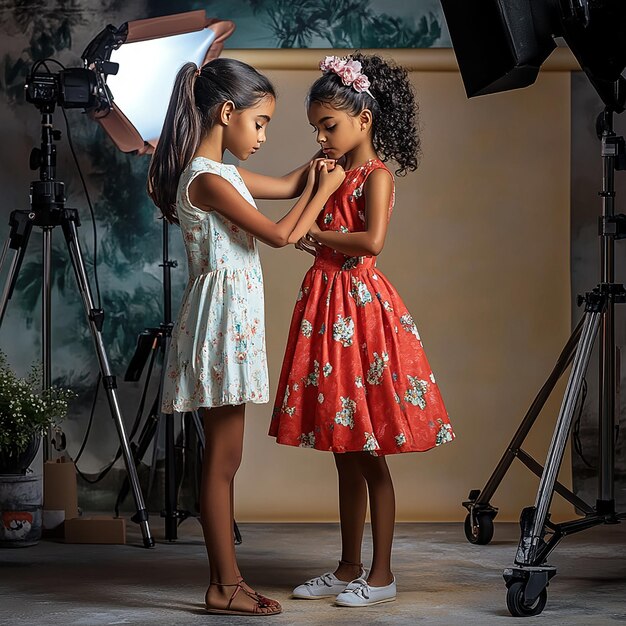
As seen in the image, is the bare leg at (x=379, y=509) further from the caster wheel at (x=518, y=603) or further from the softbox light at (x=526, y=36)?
the softbox light at (x=526, y=36)

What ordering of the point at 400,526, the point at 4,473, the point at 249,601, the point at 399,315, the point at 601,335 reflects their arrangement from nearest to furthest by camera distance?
the point at 249,601 < the point at 399,315 < the point at 601,335 < the point at 4,473 < the point at 400,526

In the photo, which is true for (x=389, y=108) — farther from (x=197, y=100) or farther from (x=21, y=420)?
(x=21, y=420)

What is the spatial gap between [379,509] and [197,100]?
114 centimetres

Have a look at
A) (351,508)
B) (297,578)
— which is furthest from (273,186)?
(297,578)

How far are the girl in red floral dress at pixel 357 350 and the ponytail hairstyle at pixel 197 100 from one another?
0.70ft

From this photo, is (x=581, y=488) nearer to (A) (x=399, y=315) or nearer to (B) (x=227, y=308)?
(A) (x=399, y=315)

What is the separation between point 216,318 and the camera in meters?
2.59

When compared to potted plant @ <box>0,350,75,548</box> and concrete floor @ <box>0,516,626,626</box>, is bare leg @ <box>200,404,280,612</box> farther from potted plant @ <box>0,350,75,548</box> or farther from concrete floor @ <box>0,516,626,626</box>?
potted plant @ <box>0,350,75,548</box>

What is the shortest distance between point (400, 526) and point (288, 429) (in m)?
1.37

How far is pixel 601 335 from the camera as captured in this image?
9.84ft

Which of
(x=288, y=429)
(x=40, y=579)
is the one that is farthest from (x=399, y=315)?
(x=40, y=579)

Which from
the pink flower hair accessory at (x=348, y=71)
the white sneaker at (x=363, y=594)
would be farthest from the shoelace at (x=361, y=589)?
the pink flower hair accessory at (x=348, y=71)

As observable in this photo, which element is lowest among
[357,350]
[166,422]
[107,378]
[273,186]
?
[166,422]

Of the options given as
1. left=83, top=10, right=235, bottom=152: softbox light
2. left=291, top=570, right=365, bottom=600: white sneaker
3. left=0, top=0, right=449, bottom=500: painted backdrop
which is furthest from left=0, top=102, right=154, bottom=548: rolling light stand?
left=291, top=570, right=365, bottom=600: white sneaker
